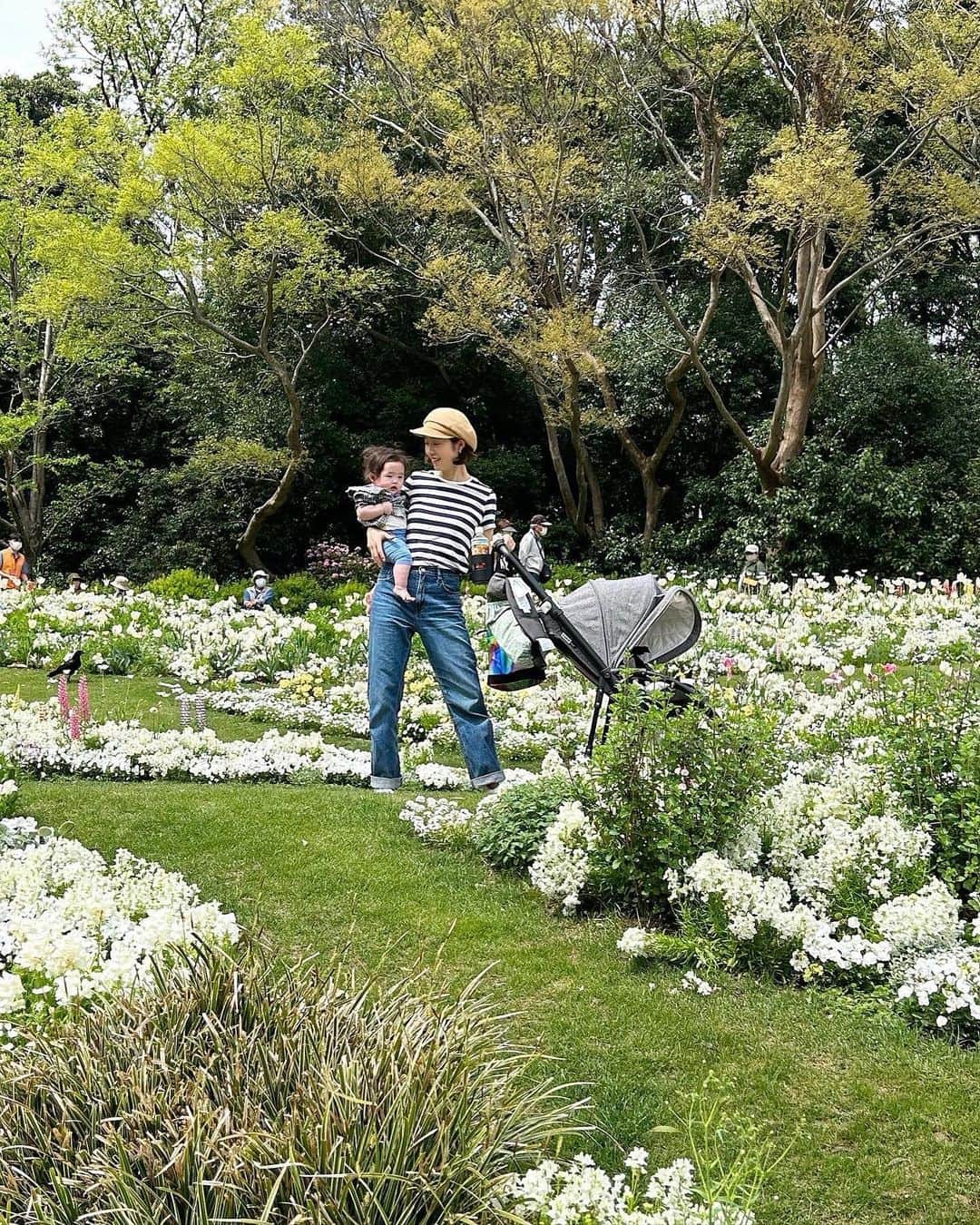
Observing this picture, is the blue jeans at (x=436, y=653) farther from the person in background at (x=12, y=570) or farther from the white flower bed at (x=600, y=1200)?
the person in background at (x=12, y=570)

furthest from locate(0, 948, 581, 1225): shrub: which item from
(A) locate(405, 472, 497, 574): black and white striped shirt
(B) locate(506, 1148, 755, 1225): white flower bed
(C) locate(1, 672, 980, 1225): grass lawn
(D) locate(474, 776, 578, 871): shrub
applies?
(A) locate(405, 472, 497, 574): black and white striped shirt

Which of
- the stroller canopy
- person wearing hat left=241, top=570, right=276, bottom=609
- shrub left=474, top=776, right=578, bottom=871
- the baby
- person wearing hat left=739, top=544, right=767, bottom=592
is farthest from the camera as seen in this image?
person wearing hat left=241, top=570, right=276, bottom=609

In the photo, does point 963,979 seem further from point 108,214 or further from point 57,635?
point 108,214

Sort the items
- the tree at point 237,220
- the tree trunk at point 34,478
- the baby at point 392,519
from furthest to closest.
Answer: the tree trunk at point 34,478 < the tree at point 237,220 < the baby at point 392,519

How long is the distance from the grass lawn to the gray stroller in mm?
1035

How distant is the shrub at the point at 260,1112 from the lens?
83.8 inches

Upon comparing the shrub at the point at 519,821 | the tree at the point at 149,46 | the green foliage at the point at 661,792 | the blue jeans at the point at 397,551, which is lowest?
the shrub at the point at 519,821

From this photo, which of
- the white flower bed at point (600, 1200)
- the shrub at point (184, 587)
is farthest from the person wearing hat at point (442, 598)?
the shrub at point (184, 587)

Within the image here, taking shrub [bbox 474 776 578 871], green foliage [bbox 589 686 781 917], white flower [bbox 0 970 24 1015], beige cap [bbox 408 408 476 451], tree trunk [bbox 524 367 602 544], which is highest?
tree trunk [bbox 524 367 602 544]

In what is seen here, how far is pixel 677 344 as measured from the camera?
21062 millimetres

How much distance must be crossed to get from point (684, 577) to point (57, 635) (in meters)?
9.85

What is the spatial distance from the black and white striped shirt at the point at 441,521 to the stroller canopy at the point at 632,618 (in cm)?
60

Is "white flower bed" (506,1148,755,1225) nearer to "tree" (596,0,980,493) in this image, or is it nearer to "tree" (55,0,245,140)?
"tree" (596,0,980,493)

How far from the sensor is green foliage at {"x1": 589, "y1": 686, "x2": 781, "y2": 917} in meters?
4.16
